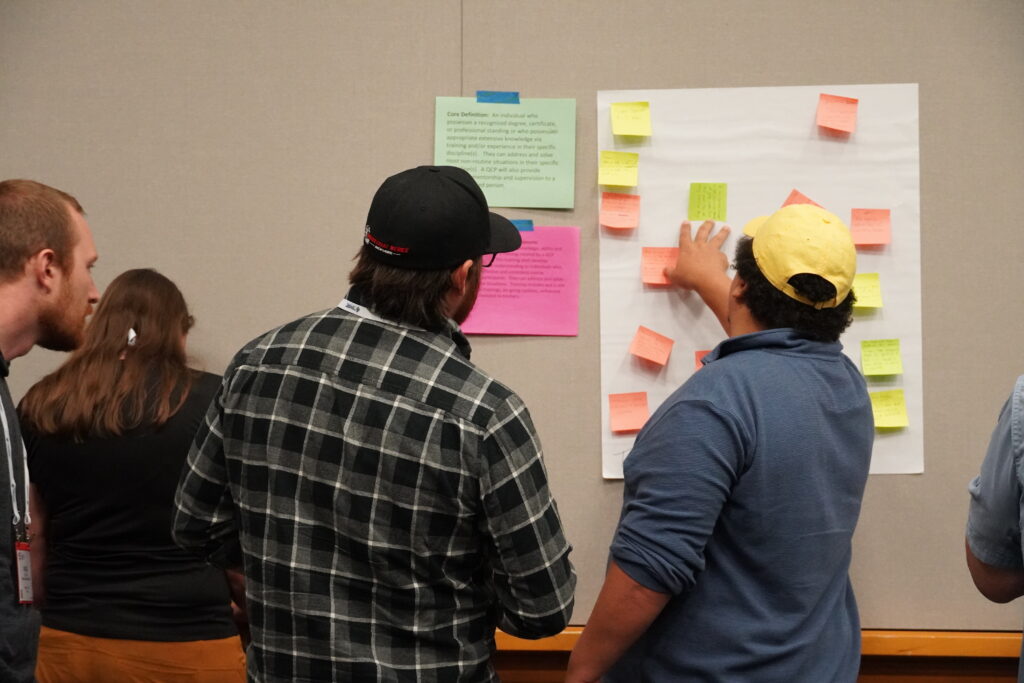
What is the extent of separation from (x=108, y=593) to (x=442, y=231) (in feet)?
3.62

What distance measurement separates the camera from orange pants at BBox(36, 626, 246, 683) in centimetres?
172

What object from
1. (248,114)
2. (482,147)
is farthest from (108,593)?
(482,147)

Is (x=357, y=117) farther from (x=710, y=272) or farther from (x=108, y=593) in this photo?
(x=108, y=593)

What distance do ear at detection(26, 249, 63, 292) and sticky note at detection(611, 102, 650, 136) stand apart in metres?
1.21

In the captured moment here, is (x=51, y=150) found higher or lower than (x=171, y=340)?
higher

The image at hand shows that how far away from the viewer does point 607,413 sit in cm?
203

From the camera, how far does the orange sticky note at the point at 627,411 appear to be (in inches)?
79.5

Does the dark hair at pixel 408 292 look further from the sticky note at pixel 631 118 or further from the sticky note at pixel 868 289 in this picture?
the sticky note at pixel 868 289

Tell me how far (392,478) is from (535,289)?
98cm

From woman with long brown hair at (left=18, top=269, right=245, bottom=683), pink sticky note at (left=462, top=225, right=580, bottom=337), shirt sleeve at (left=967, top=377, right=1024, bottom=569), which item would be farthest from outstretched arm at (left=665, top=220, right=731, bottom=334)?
woman with long brown hair at (left=18, top=269, right=245, bottom=683)

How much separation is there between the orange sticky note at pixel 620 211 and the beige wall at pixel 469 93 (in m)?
0.04

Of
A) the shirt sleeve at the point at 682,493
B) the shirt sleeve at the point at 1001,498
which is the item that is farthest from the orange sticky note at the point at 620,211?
the shirt sleeve at the point at 1001,498

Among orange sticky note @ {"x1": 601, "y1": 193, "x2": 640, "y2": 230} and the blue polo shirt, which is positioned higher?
orange sticky note @ {"x1": 601, "y1": 193, "x2": 640, "y2": 230}

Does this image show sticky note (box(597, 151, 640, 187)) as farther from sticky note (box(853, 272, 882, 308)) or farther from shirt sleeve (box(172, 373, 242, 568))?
shirt sleeve (box(172, 373, 242, 568))
